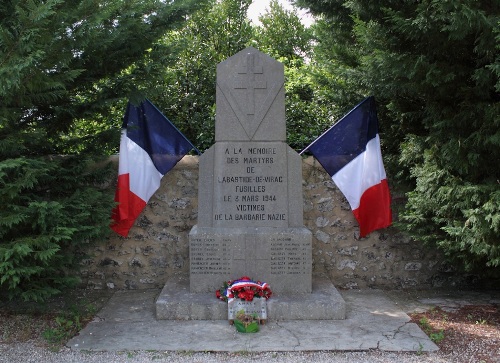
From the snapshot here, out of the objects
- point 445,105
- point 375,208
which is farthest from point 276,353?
point 445,105

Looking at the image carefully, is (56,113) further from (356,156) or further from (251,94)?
(356,156)

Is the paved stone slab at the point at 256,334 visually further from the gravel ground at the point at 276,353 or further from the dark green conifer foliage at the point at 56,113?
the dark green conifer foliage at the point at 56,113

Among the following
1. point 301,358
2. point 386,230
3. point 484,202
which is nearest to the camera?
point 301,358

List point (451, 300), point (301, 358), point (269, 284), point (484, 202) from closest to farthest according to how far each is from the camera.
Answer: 1. point (301, 358)
2. point (484, 202)
3. point (269, 284)
4. point (451, 300)

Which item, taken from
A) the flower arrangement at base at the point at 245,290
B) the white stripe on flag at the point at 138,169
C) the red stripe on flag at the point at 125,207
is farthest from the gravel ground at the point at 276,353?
the white stripe on flag at the point at 138,169

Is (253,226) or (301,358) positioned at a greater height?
(253,226)

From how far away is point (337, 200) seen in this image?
612 centimetres

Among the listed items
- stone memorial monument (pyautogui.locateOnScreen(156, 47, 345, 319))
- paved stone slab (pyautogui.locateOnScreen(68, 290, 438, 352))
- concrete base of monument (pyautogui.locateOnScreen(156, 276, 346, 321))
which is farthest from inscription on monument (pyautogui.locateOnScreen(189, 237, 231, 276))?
paved stone slab (pyautogui.locateOnScreen(68, 290, 438, 352))

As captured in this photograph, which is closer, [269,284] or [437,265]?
[269,284]

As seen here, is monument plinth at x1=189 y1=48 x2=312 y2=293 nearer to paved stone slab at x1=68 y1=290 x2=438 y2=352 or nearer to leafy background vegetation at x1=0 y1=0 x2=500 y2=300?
paved stone slab at x1=68 y1=290 x2=438 y2=352

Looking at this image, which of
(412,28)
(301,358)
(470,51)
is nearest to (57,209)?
(301,358)

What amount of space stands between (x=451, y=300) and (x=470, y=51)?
2703 mm

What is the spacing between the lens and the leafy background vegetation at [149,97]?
13.5 ft

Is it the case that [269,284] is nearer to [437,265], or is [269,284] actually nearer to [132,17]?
[437,265]
